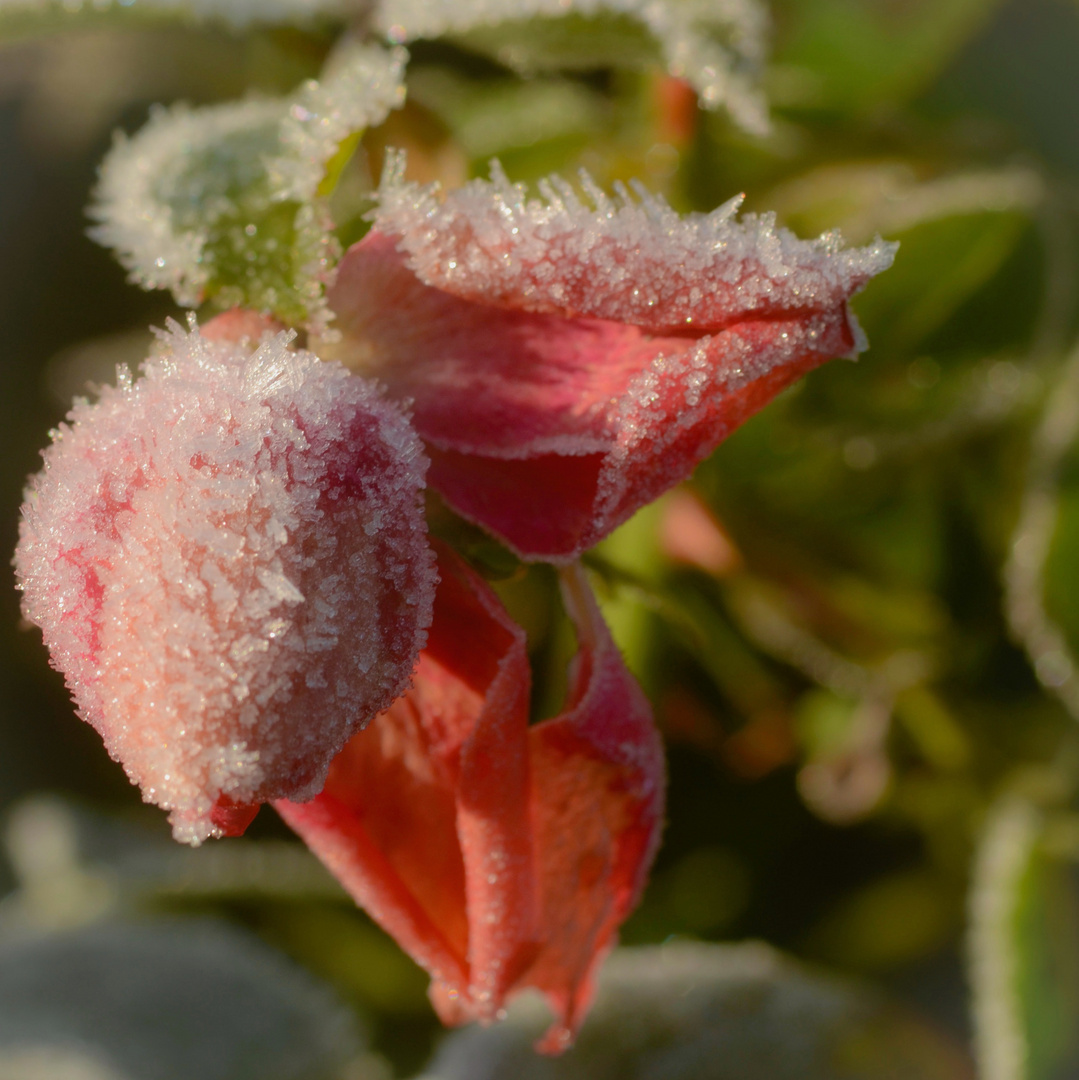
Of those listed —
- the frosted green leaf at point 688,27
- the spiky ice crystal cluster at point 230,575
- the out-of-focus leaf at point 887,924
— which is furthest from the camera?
the out-of-focus leaf at point 887,924

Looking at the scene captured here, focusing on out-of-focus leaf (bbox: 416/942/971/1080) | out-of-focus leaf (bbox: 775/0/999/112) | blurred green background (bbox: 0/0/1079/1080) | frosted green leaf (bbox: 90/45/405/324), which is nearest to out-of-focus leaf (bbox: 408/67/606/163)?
blurred green background (bbox: 0/0/1079/1080)

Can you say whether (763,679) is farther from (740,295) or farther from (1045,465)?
(740,295)

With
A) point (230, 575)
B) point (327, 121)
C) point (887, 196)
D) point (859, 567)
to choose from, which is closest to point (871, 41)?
point (887, 196)

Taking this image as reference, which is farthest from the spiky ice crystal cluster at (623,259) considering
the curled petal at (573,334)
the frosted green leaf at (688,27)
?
the frosted green leaf at (688,27)

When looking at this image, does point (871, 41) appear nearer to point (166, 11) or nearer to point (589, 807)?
point (166, 11)

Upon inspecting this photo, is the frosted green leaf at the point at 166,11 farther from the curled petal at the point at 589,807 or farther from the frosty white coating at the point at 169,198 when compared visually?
the curled petal at the point at 589,807

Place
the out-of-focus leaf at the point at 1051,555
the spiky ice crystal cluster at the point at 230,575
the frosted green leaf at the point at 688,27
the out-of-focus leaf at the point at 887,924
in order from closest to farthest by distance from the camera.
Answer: the spiky ice crystal cluster at the point at 230,575, the frosted green leaf at the point at 688,27, the out-of-focus leaf at the point at 1051,555, the out-of-focus leaf at the point at 887,924

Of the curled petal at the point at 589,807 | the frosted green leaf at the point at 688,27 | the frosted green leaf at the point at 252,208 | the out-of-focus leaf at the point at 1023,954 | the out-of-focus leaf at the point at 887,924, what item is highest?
the frosted green leaf at the point at 252,208

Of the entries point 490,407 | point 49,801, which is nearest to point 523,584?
point 490,407
